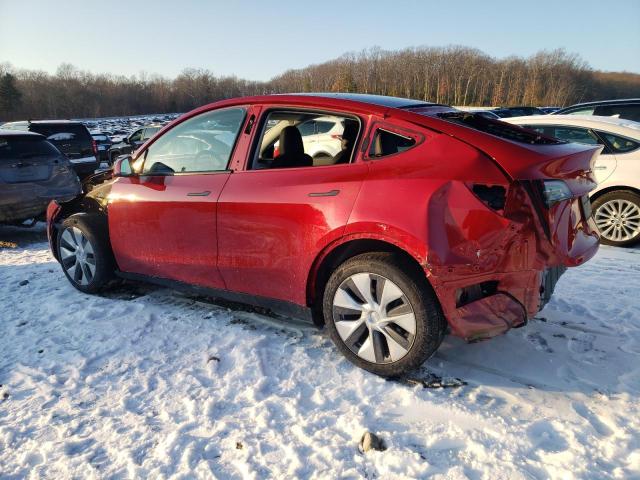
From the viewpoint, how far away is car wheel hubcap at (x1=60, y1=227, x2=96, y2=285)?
416 centimetres

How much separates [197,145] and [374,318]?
196cm

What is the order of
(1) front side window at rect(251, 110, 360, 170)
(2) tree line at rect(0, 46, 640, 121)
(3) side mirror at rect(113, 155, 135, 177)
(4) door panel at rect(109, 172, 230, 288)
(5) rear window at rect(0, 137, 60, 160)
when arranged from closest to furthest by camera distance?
(1) front side window at rect(251, 110, 360, 170) → (4) door panel at rect(109, 172, 230, 288) → (3) side mirror at rect(113, 155, 135, 177) → (5) rear window at rect(0, 137, 60, 160) → (2) tree line at rect(0, 46, 640, 121)

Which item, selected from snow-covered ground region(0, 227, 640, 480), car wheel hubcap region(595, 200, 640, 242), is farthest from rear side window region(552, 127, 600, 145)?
snow-covered ground region(0, 227, 640, 480)

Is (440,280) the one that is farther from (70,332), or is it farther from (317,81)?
(317,81)

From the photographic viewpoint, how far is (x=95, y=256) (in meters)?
4.09

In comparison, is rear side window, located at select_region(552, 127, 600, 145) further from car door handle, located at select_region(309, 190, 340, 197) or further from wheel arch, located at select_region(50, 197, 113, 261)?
wheel arch, located at select_region(50, 197, 113, 261)

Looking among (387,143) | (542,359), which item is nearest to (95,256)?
(387,143)

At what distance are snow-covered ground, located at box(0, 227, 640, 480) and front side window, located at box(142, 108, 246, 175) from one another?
46.7 inches

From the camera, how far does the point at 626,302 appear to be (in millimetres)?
3779

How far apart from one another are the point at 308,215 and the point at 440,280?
0.89 m

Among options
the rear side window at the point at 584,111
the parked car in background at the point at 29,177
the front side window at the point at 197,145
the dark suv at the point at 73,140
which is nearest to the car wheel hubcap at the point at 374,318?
the front side window at the point at 197,145

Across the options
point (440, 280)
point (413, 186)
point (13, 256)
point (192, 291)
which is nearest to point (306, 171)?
point (413, 186)

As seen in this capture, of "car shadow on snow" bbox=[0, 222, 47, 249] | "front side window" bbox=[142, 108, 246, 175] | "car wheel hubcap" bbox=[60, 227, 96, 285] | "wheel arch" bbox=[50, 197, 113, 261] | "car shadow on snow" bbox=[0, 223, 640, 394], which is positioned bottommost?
"car shadow on snow" bbox=[0, 222, 47, 249]

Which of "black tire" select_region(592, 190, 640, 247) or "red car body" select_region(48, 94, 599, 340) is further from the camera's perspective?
"black tire" select_region(592, 190, 640, 247)
